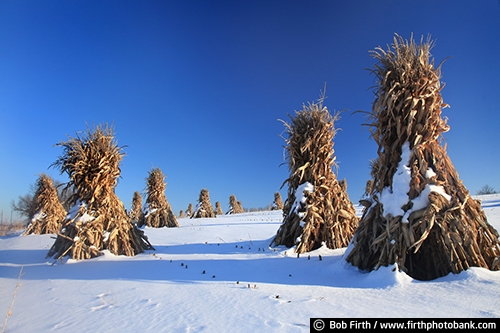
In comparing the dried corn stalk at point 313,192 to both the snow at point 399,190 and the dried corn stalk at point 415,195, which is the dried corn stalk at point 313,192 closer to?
the dried corn stalk at point 415,195

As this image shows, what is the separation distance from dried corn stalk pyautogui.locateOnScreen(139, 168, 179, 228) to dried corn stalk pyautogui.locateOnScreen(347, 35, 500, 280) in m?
14.8

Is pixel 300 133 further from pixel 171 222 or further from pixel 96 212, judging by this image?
pixel 171 222

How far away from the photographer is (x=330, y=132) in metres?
7.57

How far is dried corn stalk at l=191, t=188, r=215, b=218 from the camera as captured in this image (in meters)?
29.5

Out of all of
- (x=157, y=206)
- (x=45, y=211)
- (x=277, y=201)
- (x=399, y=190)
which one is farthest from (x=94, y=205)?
(x=277, y=201)

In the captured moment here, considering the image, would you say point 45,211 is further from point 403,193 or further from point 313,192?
point 403,193

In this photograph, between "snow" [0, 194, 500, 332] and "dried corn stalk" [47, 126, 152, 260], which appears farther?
"dried corn stalk" [47, 126, 152, 260]

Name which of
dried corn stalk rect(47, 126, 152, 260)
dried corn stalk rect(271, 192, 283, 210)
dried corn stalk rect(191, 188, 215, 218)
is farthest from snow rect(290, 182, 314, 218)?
dried corn stalk rect(271, 192, 283, 210)

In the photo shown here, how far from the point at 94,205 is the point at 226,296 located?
5.14 meters

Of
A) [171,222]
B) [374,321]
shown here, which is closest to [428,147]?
[374,321]

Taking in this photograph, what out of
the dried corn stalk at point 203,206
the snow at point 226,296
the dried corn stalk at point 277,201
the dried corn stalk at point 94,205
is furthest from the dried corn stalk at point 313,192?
the dried corn stalk at point 277,201

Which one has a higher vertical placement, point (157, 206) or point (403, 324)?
point (157, 206)

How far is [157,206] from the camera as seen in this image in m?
17.8

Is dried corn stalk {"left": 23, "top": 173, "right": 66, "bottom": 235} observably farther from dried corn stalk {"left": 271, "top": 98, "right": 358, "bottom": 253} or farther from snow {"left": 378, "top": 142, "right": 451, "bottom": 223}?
snow {"left": 378, "top": 142, "right": 451, "bottom": 223}
